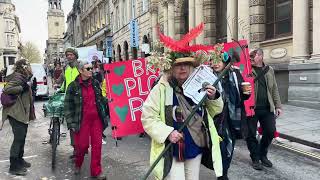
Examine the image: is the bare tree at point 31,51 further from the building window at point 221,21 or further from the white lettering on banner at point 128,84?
the white lettering on banner at point 128,84

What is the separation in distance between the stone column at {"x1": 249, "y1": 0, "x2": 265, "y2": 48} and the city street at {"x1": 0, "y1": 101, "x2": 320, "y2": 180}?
8968mm

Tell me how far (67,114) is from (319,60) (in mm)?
9628

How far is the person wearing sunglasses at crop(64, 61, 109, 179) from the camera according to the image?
5.65m

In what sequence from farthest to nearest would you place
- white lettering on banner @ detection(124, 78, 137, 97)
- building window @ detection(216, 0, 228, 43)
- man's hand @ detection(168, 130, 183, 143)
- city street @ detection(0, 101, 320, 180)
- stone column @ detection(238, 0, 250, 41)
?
building window @ detection(216, 0, 228, 43) < stone column @ detection(238, 0, 250, 41) < city street @ detection(0, 101, 320, 180) < white lettering on banner @ detection(124, 78, 137, 97) < man's hand @ detection(168, 130, 183, 143)

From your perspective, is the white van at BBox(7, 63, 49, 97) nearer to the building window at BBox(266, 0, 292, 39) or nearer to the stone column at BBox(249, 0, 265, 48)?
the stone column at BBox(249, 0, 265, 48)

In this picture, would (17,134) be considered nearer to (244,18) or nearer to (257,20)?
(257,20)


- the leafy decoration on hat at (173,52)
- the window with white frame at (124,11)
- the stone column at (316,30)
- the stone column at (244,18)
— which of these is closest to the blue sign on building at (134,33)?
the window with white frame at (124,11)

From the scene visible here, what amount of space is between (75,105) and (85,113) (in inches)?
7.4

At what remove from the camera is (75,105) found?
567 centimetres

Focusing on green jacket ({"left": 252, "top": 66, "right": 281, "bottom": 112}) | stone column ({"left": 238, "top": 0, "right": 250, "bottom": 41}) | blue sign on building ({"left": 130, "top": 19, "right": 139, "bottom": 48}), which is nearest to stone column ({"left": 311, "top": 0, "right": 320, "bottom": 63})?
stone column ({"left": 238, "top": 0, "right": 250, "bottom": 41})

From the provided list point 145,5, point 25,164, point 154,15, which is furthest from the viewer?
point 145,5

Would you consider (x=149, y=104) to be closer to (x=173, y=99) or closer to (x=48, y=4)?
(x=173, y=99)

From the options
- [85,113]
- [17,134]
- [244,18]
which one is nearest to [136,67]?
[85,113]

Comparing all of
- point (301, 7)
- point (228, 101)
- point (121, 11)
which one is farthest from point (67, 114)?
point (121, 11)
